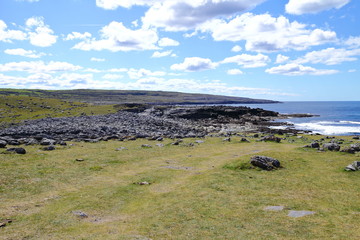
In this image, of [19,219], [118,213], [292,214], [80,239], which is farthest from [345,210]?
[19,219]

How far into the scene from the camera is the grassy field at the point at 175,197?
14.6m

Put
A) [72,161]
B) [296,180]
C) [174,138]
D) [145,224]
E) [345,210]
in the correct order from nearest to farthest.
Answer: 1. [145,224]
2. [345,210]
3. [296,180]
4. [72,161]
5. [174,138]

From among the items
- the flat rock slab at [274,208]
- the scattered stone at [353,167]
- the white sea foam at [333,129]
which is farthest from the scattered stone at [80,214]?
the white sea foam at [333,129]

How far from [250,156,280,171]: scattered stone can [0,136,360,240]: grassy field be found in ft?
3.14

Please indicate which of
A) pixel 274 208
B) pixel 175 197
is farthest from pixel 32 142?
pixel 274 208

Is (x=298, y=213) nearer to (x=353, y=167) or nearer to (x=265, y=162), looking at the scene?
(x=265, y=162)

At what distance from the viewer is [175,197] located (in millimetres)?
20562

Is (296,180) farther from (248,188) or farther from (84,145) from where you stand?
(84,145)

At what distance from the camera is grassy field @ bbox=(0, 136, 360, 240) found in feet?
48.0

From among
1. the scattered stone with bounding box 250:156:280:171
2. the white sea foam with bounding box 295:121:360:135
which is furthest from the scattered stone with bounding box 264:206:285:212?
the white sea foam with bounding box 295:121:360:135

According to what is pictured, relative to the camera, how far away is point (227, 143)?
48500mm

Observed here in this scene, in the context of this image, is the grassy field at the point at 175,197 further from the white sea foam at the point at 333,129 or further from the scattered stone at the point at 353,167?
the white sea foam at the point at 333,129

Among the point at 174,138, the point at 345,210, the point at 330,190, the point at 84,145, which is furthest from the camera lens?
the point at 174,138

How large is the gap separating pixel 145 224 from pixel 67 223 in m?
4.86
